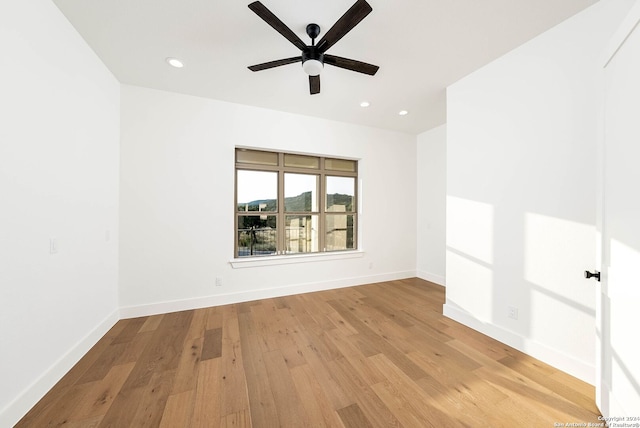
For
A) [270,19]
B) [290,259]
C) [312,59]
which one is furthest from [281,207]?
[270,19]

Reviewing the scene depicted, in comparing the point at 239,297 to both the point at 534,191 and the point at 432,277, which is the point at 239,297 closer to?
the point at 432,277

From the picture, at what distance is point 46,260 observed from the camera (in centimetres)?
167

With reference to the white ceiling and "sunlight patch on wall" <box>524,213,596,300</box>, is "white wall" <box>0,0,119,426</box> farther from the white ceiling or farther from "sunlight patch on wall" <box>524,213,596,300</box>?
"sunlight patch on wall" <box>524,213,596,300</box>

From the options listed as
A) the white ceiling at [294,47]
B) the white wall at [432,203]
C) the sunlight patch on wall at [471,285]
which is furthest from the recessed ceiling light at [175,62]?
the white wall at [432,203]

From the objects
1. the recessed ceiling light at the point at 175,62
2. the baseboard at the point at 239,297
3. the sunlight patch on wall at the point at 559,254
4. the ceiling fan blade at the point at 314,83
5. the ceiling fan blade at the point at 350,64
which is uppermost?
the recessed ceiling light at the point at 175,62

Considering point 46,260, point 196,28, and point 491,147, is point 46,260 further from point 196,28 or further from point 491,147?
point 491,147

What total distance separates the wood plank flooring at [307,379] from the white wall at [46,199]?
0.29 m

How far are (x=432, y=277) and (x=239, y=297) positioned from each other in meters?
3.42

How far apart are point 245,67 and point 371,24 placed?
139cm

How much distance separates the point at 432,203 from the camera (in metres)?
4.34

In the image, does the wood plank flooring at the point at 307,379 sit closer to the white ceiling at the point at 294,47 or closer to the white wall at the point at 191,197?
the white wall at the point at 191,197

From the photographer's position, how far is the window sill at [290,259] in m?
3.35

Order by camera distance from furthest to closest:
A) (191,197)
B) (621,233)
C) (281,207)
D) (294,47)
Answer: (281,207) → (191,197) → (294,47) → (621,233)

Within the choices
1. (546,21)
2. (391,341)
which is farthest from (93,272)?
(546,21)
